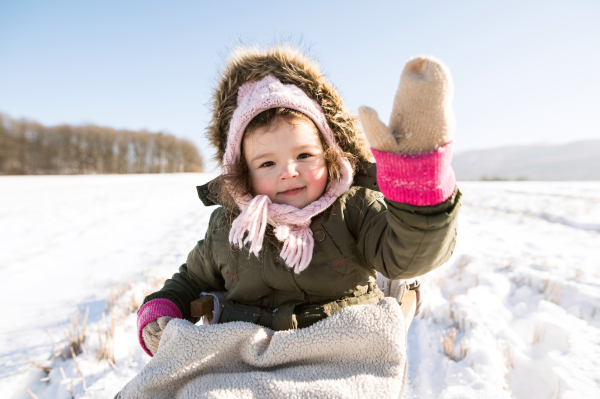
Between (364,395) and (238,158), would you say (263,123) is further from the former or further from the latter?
(364,395)

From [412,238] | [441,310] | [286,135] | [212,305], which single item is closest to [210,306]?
[212,305]

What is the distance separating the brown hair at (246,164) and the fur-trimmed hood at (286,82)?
0.12m

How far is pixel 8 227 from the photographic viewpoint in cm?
529

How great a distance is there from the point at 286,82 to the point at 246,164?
0.47m

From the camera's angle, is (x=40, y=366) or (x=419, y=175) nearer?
(x=419, y=175)

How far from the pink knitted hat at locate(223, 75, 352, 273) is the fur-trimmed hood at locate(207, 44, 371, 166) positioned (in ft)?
0.16

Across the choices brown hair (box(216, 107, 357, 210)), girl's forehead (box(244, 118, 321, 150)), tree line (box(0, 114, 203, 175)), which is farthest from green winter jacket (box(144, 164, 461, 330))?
tree line (box(0, 114, 203, 175))

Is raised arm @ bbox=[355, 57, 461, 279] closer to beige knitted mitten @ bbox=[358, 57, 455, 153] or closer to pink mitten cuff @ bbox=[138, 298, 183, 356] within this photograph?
beige knitted mitten @ bbox=[358, 57, 455, 153]

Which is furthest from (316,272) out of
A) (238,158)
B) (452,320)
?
(452,320)

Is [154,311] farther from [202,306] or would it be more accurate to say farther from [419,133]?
[419,133]

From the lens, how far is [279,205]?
1.35 metres

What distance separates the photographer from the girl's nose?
1.33 metres

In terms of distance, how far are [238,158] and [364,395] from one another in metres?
1.14

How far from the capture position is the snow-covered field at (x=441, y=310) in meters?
1.58
